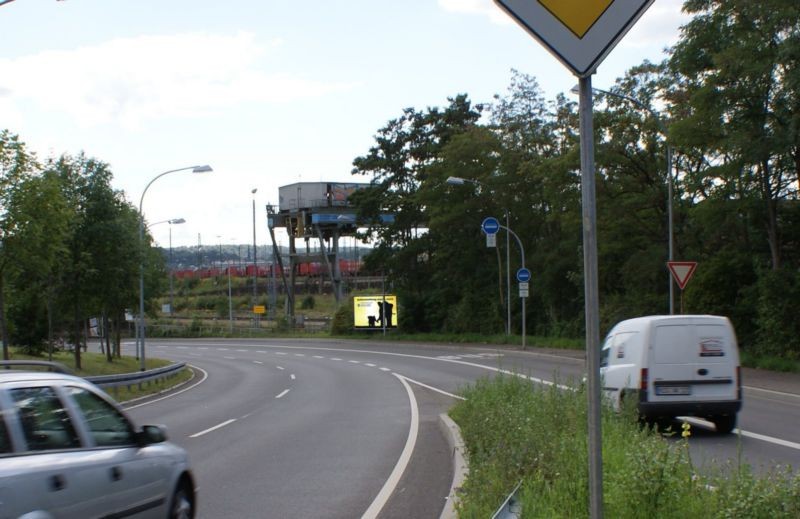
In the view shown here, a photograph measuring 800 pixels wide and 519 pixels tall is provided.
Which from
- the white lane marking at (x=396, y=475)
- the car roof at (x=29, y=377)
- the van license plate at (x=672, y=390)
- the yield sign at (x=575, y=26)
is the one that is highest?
the yield sign at (x=575, y=26)

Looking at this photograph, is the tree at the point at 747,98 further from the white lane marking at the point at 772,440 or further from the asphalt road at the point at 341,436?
the white lane marking at the point at 772,440

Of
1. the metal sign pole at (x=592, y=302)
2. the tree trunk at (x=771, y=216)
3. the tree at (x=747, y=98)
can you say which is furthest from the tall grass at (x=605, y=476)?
the tree trunk at (x=771, y=216)

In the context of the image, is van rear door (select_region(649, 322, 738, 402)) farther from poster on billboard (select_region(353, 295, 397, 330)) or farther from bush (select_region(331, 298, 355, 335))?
bush (select_region(331, 298, 355, 335))

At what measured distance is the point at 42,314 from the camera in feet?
152

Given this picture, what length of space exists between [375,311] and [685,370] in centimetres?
5083

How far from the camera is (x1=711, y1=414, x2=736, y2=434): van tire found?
14.1 metres

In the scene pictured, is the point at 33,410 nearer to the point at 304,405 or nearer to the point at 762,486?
the point at 762,486

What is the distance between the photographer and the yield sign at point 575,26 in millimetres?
3291

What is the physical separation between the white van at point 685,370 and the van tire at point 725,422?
0.02 m

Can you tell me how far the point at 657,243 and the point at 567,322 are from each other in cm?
1080

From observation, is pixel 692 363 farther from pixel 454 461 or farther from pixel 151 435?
pixel 151 435

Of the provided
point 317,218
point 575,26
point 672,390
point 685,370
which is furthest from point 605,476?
point 317,218

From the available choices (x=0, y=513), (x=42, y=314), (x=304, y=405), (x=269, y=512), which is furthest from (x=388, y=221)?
(x=0, y=513)

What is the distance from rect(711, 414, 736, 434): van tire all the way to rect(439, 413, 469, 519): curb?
433cm
